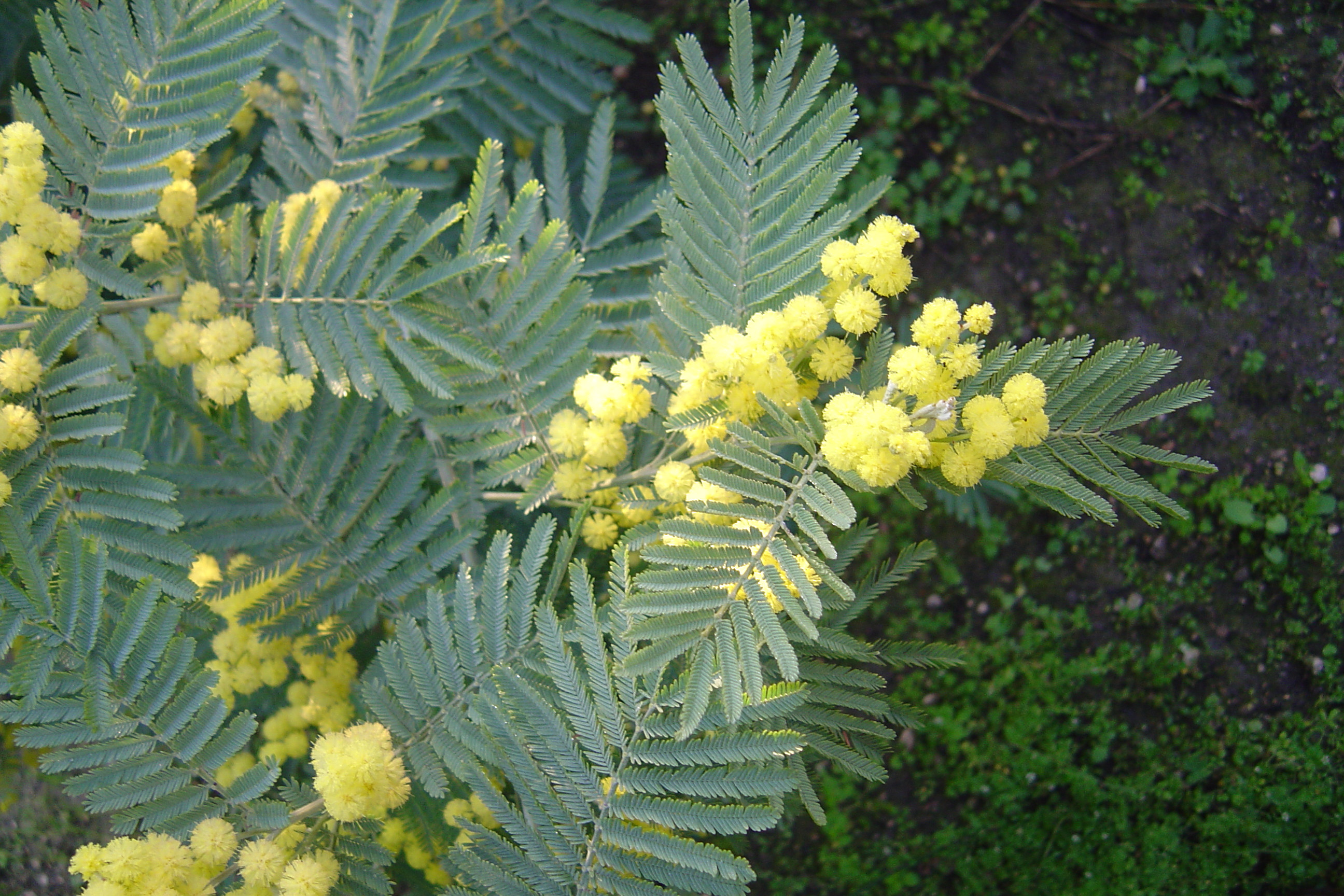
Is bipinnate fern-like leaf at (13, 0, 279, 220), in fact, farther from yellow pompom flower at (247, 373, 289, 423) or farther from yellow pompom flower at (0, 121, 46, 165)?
yellow pompom flower at (247, 373, 289, 423)

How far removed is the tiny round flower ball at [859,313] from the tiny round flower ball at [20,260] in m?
1.51

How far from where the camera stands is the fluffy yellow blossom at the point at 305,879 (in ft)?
4.86

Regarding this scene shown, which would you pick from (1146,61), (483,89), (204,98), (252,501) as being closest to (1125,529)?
(1146,61)

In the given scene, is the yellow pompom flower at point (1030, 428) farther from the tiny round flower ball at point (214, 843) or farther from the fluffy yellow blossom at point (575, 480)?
the tiny round flower ball at point (214, 843)

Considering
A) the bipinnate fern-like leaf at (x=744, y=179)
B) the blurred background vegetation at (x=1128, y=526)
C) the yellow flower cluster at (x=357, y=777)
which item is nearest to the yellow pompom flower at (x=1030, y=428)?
the bipinnate fern-like leaf at (x=744, y=179)

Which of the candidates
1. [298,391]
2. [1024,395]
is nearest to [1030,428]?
[1024,395]

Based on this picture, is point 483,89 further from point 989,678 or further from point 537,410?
A: point 989,678

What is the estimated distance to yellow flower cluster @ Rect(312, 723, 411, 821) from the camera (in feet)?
4.80

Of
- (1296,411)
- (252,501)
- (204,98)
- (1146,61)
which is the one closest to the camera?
(204,98)

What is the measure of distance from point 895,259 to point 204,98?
1.42 meters

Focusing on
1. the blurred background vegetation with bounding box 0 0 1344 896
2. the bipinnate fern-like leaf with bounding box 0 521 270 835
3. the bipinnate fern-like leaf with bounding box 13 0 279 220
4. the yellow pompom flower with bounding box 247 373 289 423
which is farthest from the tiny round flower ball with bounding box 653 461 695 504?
the blurred background vegetation with bounding box 0 0 1344 896

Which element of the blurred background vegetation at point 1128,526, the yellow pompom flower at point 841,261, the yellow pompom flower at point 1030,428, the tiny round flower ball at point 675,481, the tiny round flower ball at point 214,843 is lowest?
the blurred background vegetation at point 1128,526

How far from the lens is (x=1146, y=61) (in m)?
3.80

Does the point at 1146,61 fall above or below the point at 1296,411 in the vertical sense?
above
